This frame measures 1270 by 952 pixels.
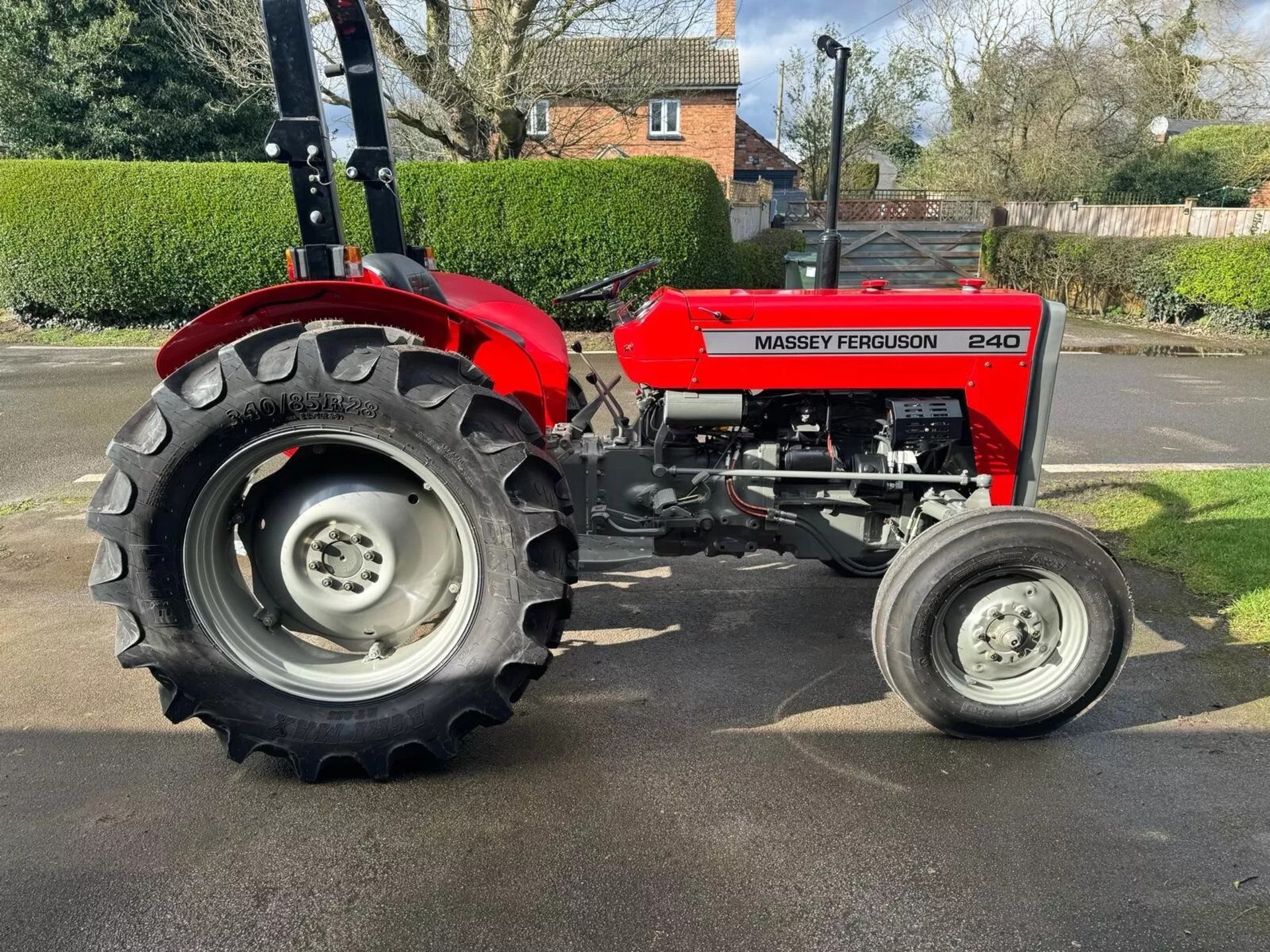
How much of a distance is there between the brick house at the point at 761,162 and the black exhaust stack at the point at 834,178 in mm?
33992

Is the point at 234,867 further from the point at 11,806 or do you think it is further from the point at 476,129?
the point at 476,129

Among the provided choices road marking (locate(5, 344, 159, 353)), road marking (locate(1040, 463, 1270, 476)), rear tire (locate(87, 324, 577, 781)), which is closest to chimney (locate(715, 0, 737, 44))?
road marking (locate(5, 344, 159, 353))

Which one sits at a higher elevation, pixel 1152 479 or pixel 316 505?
pixel 316 505

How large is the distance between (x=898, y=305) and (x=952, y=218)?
66.6 feet

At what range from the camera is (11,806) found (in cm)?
246

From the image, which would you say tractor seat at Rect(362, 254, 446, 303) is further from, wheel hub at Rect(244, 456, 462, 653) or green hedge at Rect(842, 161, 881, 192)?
green hedge at Rect(842, 161, 881, 192)

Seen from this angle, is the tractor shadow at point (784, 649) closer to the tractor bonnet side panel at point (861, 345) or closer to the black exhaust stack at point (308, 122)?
the tractor bonnet side panel at point (861, 345)

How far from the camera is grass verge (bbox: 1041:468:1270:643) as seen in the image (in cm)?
371

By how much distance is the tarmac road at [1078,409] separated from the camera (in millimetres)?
6016

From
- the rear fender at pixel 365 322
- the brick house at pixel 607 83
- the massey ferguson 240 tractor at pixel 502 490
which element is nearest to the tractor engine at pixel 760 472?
the massey ferguson 240 tractor at pixel 502 490

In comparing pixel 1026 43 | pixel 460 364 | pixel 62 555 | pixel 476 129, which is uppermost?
pixel 1026 43

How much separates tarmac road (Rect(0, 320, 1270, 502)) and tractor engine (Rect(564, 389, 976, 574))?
3265mm

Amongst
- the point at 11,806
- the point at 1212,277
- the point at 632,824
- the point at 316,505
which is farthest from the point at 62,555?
the point at 1212,277

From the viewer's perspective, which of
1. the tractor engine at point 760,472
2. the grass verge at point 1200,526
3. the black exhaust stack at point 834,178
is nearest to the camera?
the tractor engine at point 760,472
